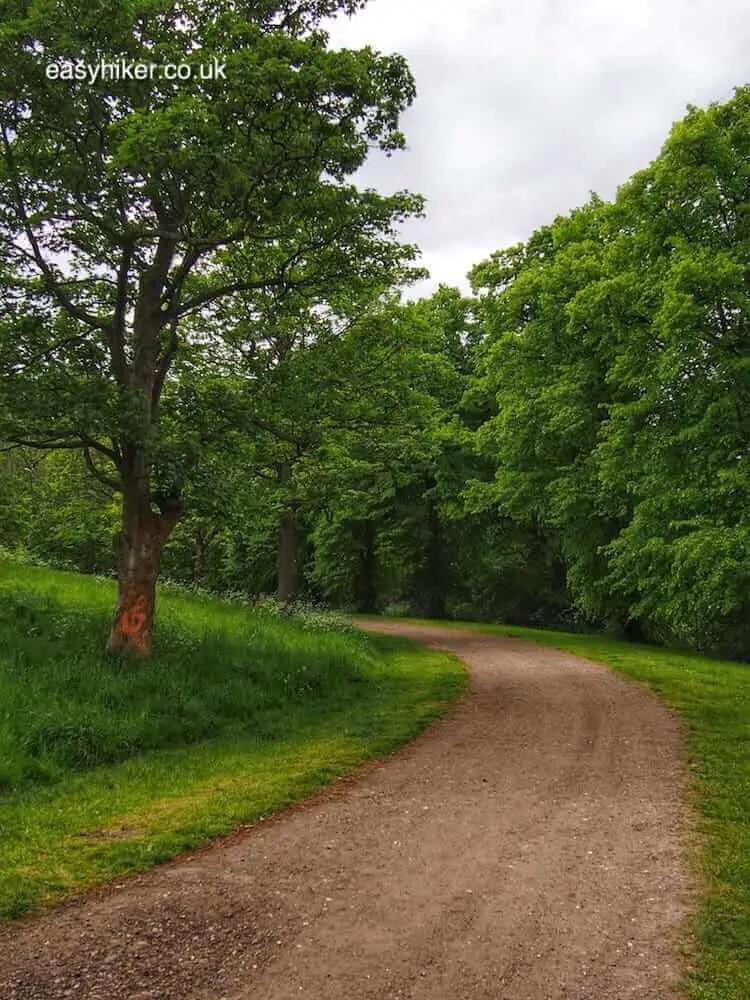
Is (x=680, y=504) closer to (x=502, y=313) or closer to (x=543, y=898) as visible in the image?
(x=502, y=313)

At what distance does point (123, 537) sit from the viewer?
1324cm

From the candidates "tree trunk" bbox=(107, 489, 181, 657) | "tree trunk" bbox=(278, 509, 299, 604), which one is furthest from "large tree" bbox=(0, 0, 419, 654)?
"tree trunk" bbox=(278, 509, 299, 604)

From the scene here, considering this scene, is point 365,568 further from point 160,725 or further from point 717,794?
point 717,794

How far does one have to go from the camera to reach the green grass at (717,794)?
4715 millimetres

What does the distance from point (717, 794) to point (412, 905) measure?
183 inches

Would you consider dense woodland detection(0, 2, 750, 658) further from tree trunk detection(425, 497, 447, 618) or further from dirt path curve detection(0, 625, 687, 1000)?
dirt path curve detection(0, 625, 687, 1000)

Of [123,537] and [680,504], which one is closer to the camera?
[123,537]

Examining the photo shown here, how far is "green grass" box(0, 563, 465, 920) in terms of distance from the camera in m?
6.85

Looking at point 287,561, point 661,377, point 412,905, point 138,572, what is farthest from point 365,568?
point 412,905

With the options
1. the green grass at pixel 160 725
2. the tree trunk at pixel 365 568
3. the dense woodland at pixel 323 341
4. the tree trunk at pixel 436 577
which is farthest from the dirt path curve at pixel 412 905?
the tree trunk at pixel 365 568

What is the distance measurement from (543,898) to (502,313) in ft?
83.4

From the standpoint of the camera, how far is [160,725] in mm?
10648

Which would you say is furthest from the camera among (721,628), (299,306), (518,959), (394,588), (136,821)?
(394,588)

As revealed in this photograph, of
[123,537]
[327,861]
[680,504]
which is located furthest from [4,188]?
[680,504]
